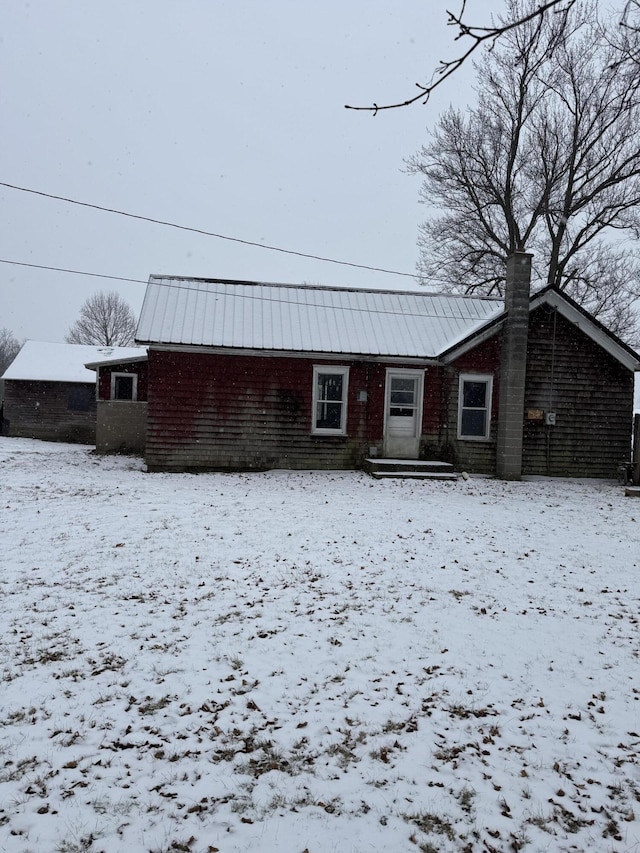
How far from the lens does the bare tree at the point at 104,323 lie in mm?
58312

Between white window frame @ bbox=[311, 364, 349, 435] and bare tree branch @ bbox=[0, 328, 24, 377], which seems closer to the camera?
white window frame @ bbox=[311, 364, 349, 435]

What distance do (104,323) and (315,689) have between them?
2331 inches

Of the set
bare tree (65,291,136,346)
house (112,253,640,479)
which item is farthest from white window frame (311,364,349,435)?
bare tree (65,291,136,346)

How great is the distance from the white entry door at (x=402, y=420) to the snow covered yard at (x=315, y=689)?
745 cm

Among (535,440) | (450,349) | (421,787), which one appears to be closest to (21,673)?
(421,787)

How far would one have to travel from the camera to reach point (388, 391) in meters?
16.8

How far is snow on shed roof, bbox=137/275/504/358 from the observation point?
16.1 meters

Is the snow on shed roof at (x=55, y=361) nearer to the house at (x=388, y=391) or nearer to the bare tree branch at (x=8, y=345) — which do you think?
the house at (x=388, y=391)

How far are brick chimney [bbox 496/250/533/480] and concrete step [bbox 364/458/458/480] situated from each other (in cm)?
171

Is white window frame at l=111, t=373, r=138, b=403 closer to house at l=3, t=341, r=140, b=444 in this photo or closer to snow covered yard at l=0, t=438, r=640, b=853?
house at l=3, t=341, r=140, b=444

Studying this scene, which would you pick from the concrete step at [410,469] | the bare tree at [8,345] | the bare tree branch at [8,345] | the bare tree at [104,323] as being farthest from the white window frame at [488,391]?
the bare tree branch at [8,345]

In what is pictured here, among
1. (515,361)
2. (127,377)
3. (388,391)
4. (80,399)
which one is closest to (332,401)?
(388,391)

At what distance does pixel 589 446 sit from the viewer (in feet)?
55.2

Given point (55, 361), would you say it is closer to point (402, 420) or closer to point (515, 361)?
point (402, 420)
